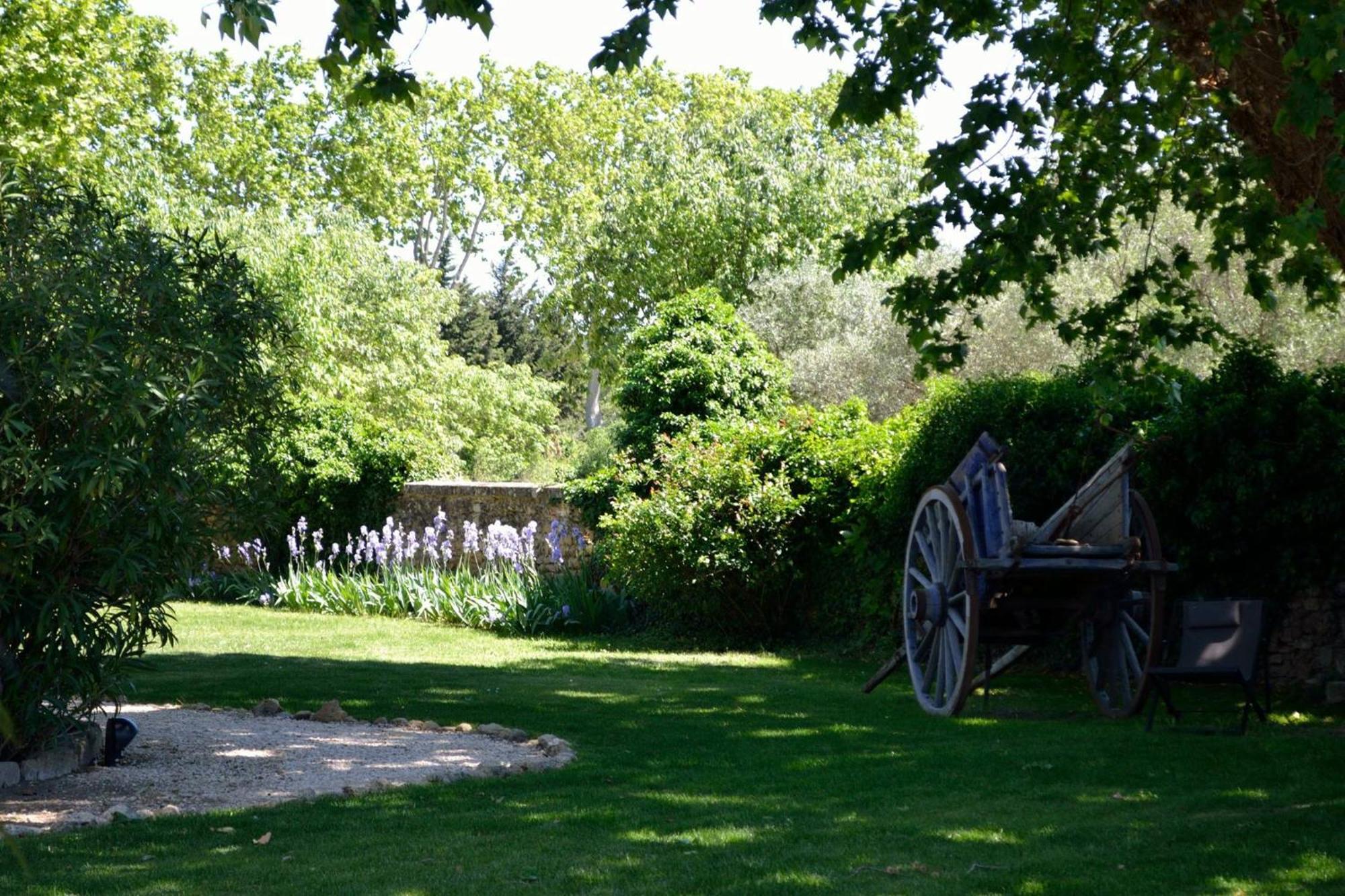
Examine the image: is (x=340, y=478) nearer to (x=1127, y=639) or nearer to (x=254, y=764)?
(x=254, y=764)

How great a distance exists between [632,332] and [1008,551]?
9.30 m

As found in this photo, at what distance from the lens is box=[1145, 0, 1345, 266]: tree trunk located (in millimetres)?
6785

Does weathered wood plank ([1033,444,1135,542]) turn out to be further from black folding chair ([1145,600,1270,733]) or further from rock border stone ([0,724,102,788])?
rock border stone ([0,724,102,788])

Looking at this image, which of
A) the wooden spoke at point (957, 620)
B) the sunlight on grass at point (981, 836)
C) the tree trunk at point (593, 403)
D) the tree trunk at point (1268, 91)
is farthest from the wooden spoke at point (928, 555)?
the tree trunk at point (593, 403)

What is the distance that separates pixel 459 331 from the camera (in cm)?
5112

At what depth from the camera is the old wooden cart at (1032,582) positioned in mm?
8172

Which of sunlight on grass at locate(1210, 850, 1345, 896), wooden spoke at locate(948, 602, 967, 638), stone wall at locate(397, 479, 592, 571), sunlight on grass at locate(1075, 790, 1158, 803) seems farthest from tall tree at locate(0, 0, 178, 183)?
sunlight on grass at locate(1210, 850, 1345, 896)

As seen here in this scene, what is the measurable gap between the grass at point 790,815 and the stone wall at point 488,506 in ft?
28.7

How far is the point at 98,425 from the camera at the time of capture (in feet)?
19.9

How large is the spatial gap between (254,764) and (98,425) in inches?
82.2

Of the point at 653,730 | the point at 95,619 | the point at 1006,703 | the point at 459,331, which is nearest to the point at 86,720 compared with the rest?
the point at 95,619

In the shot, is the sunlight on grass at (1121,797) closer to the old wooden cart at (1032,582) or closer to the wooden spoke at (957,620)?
the old wooden cart at (1032,582)

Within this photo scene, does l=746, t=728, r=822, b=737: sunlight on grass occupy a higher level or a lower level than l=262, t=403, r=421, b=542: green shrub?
lower

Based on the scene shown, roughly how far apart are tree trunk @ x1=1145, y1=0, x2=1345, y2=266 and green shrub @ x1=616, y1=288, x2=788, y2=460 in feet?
29.9
